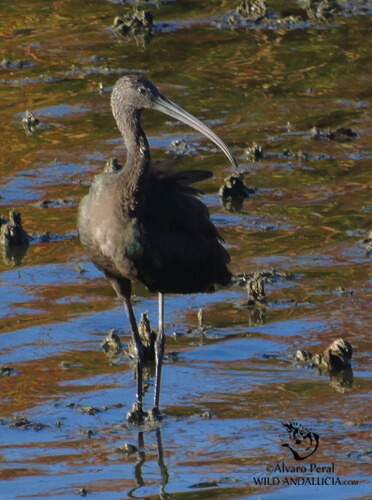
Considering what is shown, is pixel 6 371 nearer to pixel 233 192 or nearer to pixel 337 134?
pixel 233 192

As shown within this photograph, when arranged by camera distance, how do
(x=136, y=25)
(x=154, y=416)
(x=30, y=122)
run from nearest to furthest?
(x=154, y=416) → (x=30, y=122) → (x=136, y=25)

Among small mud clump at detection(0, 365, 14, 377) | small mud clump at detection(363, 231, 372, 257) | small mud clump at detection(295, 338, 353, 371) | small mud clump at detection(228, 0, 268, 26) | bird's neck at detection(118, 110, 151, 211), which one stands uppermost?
small mud clump at detection(228, 0, 268, 26)

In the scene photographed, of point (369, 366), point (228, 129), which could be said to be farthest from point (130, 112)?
point (228, 129)

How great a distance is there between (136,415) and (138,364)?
0.45 meters

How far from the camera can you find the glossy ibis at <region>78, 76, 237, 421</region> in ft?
24.2

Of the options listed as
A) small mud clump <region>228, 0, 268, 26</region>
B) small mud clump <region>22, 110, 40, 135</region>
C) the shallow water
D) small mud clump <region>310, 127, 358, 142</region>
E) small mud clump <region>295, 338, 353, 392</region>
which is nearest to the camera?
the shallow water

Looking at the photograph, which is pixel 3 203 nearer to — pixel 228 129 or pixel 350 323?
pixel 228 129

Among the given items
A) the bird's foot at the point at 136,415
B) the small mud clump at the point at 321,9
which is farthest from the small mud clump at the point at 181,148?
the bird's foot at the point at 136,415

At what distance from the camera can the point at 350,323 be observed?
8859 mm

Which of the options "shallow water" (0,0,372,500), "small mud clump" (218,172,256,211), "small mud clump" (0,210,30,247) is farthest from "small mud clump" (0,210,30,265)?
"small mud clump" (218,172,256,211)

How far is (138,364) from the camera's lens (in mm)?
7918

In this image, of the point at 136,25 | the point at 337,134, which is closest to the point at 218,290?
the point at 337,134

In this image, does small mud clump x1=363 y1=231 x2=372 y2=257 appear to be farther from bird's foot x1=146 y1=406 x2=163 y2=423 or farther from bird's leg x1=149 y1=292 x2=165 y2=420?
bird's foot x1=146 y1=406 x2=163 y2=423

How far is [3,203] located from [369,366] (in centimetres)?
445
